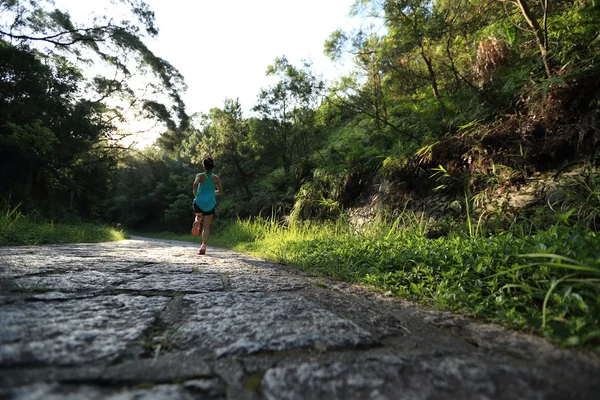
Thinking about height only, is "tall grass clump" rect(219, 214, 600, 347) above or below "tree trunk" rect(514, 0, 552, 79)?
below

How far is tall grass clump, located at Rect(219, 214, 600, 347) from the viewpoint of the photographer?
1.12 meters

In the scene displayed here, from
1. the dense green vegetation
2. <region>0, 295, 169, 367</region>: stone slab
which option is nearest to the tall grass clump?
the dense green vegetation

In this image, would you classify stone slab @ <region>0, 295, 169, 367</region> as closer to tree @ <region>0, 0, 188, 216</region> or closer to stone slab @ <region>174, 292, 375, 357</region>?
stone slab @ <region>174, 292, 375, 357</region>

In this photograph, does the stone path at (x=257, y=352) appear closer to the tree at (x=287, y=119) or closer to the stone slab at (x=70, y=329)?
the stone slab at (x=70, y=329)

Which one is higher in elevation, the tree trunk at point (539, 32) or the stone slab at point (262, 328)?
the tree trunk at point (539, 32)

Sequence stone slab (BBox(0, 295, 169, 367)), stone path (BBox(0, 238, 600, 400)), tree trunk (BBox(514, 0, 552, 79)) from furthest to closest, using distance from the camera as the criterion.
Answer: tree trunk (BBox(514, 0, 552, 79))
stone slab (BBox(0, 295, 169, 367))
stone path (BBox(0, 238, 600, 400))

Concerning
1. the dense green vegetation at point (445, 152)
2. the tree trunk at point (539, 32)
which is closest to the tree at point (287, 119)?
the dense green vegetation at point (445, 152)

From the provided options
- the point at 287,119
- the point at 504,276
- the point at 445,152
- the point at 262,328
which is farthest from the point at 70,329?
the point at 287,119

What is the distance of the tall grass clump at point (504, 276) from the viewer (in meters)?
1.12

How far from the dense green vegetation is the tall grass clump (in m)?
0.01

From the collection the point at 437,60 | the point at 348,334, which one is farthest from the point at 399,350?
the point at 437,60

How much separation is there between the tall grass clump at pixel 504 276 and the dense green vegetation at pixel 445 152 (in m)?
0.01

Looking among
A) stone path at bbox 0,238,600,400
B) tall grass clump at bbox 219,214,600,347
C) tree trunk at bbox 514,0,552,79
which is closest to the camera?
stone path at bbox 0,238,600,400

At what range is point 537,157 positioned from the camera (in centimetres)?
342
